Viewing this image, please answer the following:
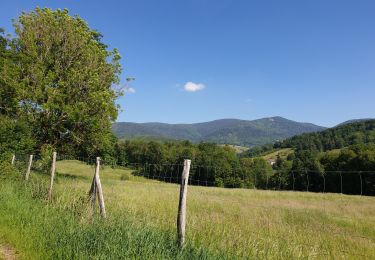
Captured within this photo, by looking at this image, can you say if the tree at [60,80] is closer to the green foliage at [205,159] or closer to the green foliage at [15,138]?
the green foliage at [15,138]

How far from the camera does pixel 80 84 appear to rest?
101 ft

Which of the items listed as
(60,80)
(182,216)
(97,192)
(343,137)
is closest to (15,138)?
(60,80)

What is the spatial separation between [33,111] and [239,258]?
1024 inches

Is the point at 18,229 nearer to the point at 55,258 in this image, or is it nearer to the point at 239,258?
the point at 55,258

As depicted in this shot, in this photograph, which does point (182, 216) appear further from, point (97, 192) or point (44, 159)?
point (44, 159)

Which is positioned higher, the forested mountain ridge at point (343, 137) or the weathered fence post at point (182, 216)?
the forested mountain ridge at point (343, 137)

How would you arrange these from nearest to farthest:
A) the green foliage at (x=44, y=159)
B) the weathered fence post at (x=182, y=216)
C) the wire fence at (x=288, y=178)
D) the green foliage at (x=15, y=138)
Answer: the weathered fence post at (x=182, y=216), the green foliage at (x=15, y=138), the green foliage at (x=44, y=159), the wire fence at (x=288, y=178)

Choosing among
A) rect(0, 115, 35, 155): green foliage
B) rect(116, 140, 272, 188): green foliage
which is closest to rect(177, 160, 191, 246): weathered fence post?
rect(0, 115, 35, 155): green foliage

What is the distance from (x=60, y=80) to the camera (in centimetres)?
3000

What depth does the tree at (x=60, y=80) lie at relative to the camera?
28.9 metres

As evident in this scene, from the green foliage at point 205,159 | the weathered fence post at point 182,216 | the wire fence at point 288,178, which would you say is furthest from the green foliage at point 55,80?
the green foliage at point 205,159

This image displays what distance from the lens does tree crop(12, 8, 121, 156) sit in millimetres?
28938

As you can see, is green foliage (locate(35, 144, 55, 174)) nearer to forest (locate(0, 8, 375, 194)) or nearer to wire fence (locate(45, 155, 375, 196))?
forest (locate(0, 8, 375, 194))

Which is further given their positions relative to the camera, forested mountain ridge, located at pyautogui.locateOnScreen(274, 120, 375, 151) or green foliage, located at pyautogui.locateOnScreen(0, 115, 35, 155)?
forested mountain ridge, located at pyautogui.locateOnScreen(274, 120, 375, 151)
